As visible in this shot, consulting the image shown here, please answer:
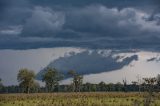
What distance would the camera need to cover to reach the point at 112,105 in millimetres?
48469

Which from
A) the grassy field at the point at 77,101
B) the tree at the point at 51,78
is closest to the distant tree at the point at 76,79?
the tree at the point at 51,78

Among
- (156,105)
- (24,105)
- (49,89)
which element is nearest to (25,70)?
(49,89)

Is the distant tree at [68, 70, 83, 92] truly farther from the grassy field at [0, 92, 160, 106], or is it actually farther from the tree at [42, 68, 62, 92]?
the grassy field at [0, 92, 160, 106]

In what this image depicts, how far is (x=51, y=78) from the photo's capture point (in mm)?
164250

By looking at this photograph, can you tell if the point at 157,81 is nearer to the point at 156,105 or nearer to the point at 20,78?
the point at 156,105

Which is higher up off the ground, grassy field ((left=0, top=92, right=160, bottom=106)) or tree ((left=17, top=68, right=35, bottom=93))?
tree ((left=17, top=68, right=35, bottom=93))

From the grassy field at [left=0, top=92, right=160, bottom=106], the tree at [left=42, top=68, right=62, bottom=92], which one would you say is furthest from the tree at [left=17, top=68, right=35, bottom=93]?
the grassy field at [left=0, top=92, right=160, bottom=106]

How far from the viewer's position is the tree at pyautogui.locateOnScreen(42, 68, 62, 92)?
164 metres

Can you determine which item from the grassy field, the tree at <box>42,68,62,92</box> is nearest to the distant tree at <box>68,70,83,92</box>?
the tree at <box>42,68,62,92</box>

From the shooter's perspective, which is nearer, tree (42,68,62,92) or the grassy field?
the grassy field

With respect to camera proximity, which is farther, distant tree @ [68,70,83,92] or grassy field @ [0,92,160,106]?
distant tree @ [68,70,83,92]

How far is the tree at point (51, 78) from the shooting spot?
164250 mm

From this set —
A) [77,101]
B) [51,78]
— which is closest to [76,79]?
[51,78]

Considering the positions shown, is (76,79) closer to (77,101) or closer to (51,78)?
(51,78)
